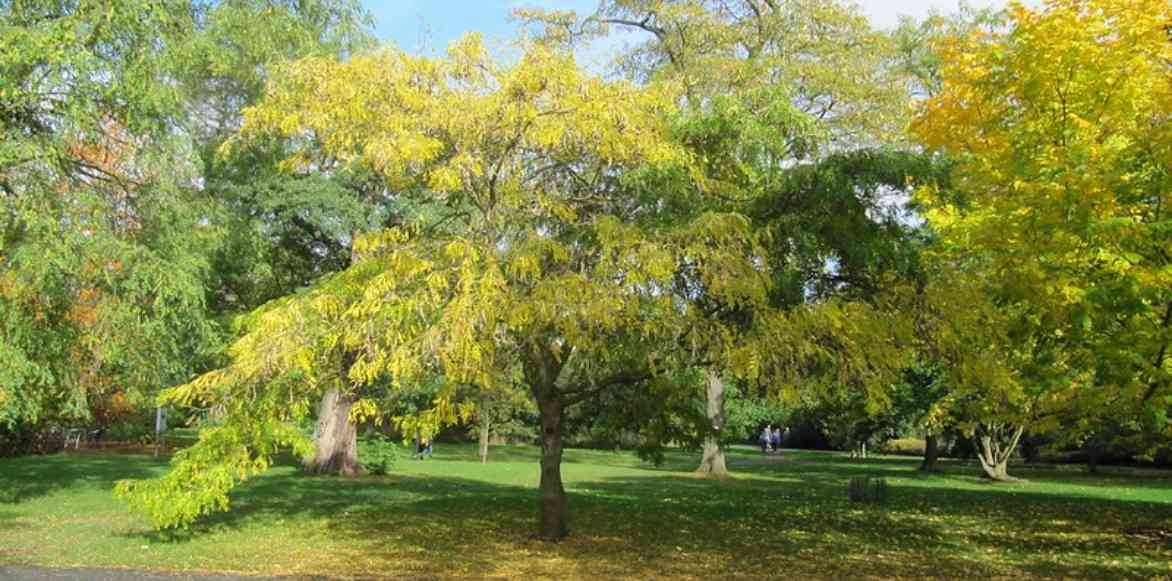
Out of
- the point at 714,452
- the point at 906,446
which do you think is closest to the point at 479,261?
the point at 714,452

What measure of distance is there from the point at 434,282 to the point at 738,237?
314 centimetres

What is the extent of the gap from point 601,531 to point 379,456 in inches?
509

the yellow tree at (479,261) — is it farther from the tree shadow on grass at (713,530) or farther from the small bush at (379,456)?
the small bush at (379,456)

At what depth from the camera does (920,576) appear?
1025 centimetres

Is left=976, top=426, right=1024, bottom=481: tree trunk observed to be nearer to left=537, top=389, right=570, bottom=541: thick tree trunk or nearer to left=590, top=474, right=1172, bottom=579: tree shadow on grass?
left=590, top=474, right=1172, bottom=579: tree shadow on grass

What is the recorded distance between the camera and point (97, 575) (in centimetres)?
956

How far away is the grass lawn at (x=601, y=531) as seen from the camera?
1073cm

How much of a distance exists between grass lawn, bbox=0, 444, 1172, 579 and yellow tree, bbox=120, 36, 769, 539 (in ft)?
6.02

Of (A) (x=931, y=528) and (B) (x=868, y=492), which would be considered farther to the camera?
(B) (x=868, y=492)

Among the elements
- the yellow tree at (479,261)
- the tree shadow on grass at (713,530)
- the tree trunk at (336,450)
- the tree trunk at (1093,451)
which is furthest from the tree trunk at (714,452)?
the yellow tree at (479,261)

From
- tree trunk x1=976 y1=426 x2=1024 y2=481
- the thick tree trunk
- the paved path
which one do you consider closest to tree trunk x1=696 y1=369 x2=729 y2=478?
tree trunk x1=976 y1=426 x2=1024 y2=481

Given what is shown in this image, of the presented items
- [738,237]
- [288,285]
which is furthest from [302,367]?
[288,285]

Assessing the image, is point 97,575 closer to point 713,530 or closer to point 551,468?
point 551,468

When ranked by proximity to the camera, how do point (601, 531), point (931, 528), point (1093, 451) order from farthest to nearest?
point (1093, 451), point (931, 528), point (601, 531)
